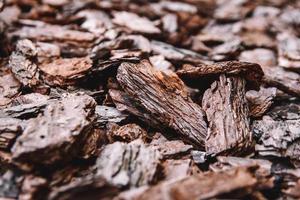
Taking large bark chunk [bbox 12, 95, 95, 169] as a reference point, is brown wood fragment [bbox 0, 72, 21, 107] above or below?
above

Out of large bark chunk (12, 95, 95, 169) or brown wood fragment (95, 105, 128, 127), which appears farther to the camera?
brown wood fragment (95, 105, 128, 127)

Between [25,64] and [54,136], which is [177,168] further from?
[25,64]

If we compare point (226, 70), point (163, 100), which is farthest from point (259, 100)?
point (163, 100)

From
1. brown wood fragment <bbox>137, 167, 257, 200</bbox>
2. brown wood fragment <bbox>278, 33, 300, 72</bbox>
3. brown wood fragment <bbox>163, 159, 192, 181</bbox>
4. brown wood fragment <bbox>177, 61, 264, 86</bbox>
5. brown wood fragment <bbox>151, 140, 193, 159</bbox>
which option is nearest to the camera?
brown wood fragment <bbox>137, 167, 257, 200</bbox>

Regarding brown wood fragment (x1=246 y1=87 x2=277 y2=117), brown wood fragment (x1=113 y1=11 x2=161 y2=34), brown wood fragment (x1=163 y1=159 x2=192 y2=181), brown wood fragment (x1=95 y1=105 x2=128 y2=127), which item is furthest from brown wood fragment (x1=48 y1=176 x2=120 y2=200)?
brown wood fragment (x1=113 y1=11 x2=161 y2=34)

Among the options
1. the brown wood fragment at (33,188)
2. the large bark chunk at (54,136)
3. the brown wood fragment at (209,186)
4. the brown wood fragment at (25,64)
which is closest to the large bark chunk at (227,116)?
the brown wood fragment at (209,186)

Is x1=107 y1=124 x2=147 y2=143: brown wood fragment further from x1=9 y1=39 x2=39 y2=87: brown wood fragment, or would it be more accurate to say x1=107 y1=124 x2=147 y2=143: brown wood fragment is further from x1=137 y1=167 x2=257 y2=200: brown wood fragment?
x1=9 y1=39 x2=39 y2=87: brown wood fragment

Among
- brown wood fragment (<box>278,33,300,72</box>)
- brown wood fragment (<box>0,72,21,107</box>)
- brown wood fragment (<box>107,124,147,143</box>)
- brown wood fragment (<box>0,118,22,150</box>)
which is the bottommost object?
brown wood fragment (<box>107,124,147,143</box>)

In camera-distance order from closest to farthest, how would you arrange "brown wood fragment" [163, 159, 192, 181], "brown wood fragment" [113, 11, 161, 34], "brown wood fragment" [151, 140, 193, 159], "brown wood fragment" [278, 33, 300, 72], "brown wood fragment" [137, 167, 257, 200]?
1. "brown wood fragment" [137, 167, 257, 200]
2. "brown wood fragment" [163, 159, 192, 181]
3. "brown wood fragment" [151, 140, 193, 159]
4. "brown wood fragment" [278, 33, 300, 72]
5. "brown wood fragment" [113, 11, 161, 34]
